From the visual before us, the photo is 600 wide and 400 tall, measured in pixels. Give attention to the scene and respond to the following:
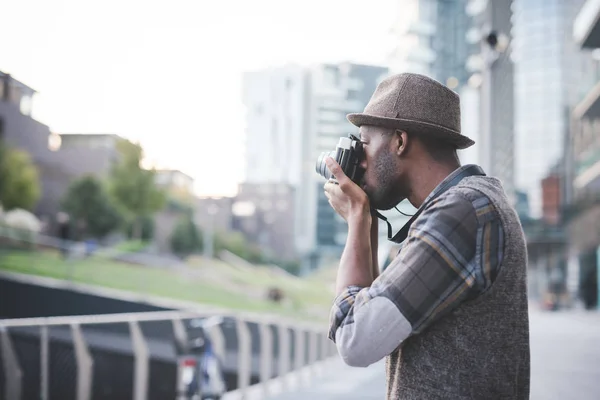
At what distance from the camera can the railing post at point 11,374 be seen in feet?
16.9

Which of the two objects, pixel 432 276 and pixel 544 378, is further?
pixel 544 378

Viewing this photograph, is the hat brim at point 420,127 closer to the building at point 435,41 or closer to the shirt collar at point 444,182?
the shirt collar at point 444,182

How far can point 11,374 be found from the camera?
519 cm

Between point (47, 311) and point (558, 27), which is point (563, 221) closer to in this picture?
point (558, 27)

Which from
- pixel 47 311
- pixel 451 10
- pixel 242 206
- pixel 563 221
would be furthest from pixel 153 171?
pixel 242 206

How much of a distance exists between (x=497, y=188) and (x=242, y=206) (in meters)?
85.9

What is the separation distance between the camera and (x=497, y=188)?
1412mm

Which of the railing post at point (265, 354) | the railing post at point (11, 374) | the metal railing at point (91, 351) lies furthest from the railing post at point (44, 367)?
the railing post at point (265, 354)

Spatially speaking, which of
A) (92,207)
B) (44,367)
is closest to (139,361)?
(44,367)

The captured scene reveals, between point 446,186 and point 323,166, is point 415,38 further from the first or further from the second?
point 446,186

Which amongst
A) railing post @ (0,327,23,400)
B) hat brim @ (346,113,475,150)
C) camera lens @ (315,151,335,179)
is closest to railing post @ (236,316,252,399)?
railing post @ (0,327,23,400)

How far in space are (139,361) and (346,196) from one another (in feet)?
16.4

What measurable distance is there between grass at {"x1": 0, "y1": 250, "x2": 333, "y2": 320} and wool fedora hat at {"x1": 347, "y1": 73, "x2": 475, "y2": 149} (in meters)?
18.9

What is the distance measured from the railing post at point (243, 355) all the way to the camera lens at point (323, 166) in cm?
625
